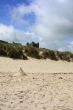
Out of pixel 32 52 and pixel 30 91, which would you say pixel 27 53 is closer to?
pixel 32 52

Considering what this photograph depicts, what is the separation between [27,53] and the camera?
16406 millimetres

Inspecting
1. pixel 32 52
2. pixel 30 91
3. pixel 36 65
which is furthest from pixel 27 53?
pixel 30 91

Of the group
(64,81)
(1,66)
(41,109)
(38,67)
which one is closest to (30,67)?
(38,67)

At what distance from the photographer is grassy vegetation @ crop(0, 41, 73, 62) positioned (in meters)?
15.3

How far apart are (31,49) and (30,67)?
1.44 m

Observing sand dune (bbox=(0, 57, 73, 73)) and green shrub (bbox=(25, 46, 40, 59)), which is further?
green shrub (bbox=(25, 46, 40, 59))

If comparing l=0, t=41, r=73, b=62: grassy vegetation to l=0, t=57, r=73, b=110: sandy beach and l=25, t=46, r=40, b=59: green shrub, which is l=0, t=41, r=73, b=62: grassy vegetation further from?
l=0, t=57, r=73, b=110: sandy beach

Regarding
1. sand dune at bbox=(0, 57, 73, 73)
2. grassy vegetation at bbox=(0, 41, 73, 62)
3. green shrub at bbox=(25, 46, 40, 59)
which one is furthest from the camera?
green shrub at bbox=(25, 46, 40, 59)

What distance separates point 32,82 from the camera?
38.1 feet

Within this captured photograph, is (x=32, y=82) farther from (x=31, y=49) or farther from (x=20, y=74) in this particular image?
(x=31, y=49)

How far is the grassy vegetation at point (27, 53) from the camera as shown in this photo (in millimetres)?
15321

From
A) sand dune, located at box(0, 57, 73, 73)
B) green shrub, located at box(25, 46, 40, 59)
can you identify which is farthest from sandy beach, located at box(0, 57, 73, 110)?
green shrub, located at box(25, 46, 40, 59)

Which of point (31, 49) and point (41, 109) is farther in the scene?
point (31, 49)

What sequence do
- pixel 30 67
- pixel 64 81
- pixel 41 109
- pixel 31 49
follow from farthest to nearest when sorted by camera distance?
pixel 31 49, pixel 30 67, pixel 64 81, pixel 41 109
